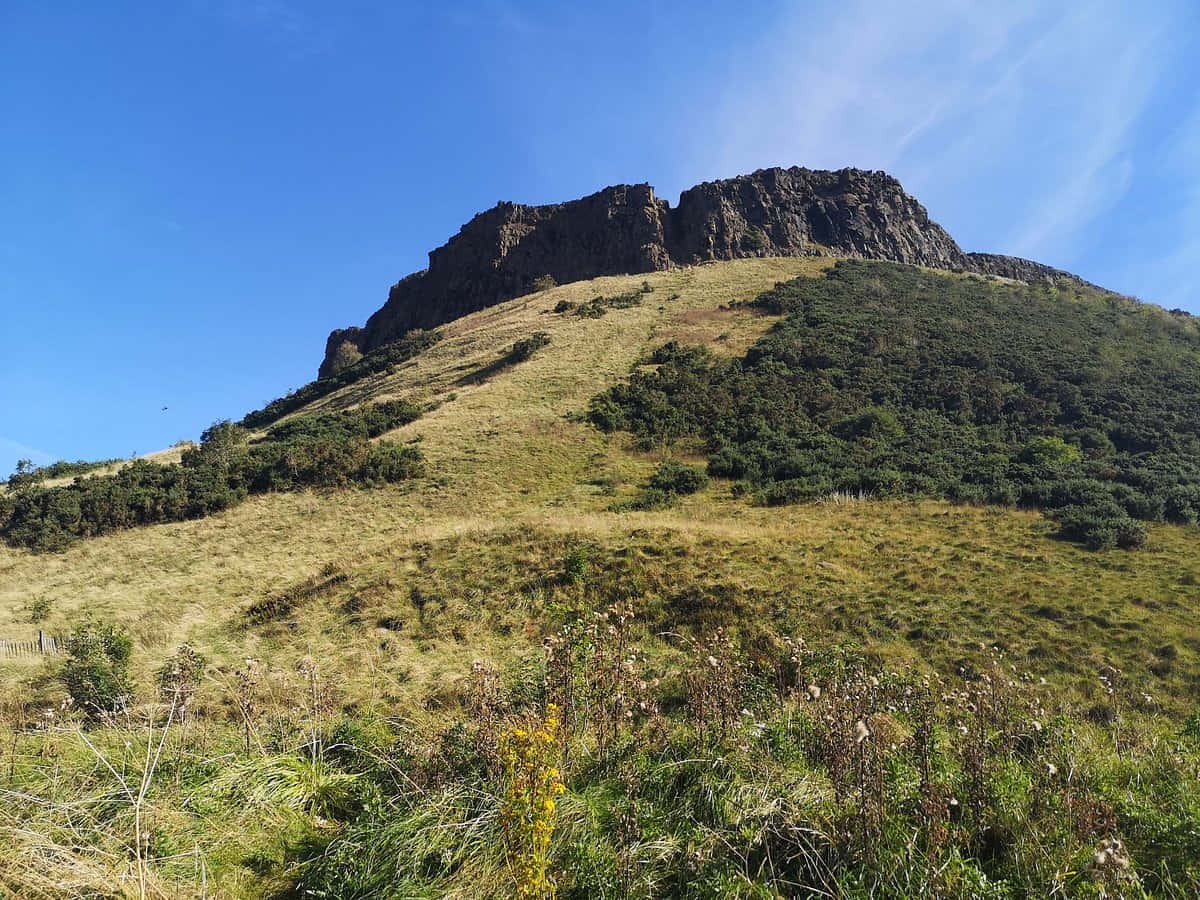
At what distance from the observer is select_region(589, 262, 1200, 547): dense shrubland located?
23234 mm

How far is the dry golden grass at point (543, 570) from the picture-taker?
38.1ft

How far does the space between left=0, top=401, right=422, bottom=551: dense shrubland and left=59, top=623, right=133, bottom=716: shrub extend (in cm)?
1528

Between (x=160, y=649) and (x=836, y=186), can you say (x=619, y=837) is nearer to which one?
(x=160, y=649)

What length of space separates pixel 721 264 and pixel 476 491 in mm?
53817

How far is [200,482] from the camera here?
26031mm

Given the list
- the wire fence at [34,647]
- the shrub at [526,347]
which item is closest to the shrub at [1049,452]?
the shrub at [526,347]

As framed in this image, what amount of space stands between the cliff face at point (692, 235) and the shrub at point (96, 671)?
70599 millimetres

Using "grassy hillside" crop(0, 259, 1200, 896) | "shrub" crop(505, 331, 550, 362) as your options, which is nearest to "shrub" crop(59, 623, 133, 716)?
"grassy hillside" crop(0, 259, 1200, 896)

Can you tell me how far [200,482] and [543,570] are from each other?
20102 mm

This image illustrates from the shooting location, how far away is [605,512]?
22188 mm

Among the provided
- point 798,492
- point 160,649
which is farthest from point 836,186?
point 160,649

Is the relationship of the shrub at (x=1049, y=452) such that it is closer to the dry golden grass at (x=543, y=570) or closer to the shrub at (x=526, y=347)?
the dry golden grass at (x=543, y=570)

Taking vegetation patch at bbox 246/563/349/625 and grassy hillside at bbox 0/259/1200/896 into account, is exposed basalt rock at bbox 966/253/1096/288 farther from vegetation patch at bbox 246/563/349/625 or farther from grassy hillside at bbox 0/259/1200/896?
vegetation patch at bbox 246/563/349/625

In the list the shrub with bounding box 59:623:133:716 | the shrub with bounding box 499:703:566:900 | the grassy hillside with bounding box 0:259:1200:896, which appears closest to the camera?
the shrub with bounding box 499:703:566:900
